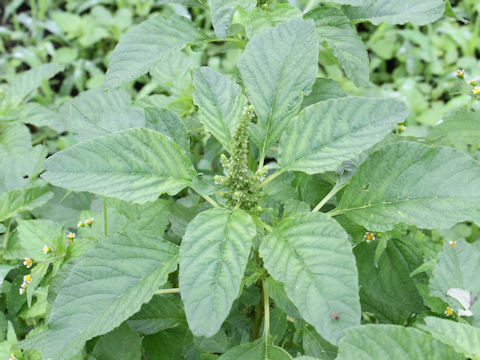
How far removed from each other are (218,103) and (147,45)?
1.31 ft

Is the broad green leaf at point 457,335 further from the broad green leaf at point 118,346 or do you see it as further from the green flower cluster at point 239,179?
the broad green leaf at point 118,346

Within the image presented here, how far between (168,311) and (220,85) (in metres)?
0.70

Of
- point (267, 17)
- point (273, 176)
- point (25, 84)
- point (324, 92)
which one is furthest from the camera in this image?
point (25, 84)

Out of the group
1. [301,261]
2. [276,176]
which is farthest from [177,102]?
[301,261]

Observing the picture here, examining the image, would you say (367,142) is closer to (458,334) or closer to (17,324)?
(458,334)

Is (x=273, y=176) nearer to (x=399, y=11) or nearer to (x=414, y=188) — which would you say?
(x=414, y=188)

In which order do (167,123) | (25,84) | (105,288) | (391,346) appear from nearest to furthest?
(391,346), (105,288), (167,123), (25,84)

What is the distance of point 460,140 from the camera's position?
1640 mm

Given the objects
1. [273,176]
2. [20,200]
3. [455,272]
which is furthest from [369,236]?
[20,200]

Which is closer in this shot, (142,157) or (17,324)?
(142,157)

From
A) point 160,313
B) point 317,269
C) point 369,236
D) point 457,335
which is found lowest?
point 160,313

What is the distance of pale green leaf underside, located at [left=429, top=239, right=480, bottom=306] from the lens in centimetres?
130

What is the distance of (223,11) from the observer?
1458mm

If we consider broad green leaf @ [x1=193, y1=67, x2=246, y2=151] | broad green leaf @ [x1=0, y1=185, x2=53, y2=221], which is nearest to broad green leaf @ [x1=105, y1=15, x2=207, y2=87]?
broad green leaf @ [x1=193, y1=67, x2=246, y2=151]
